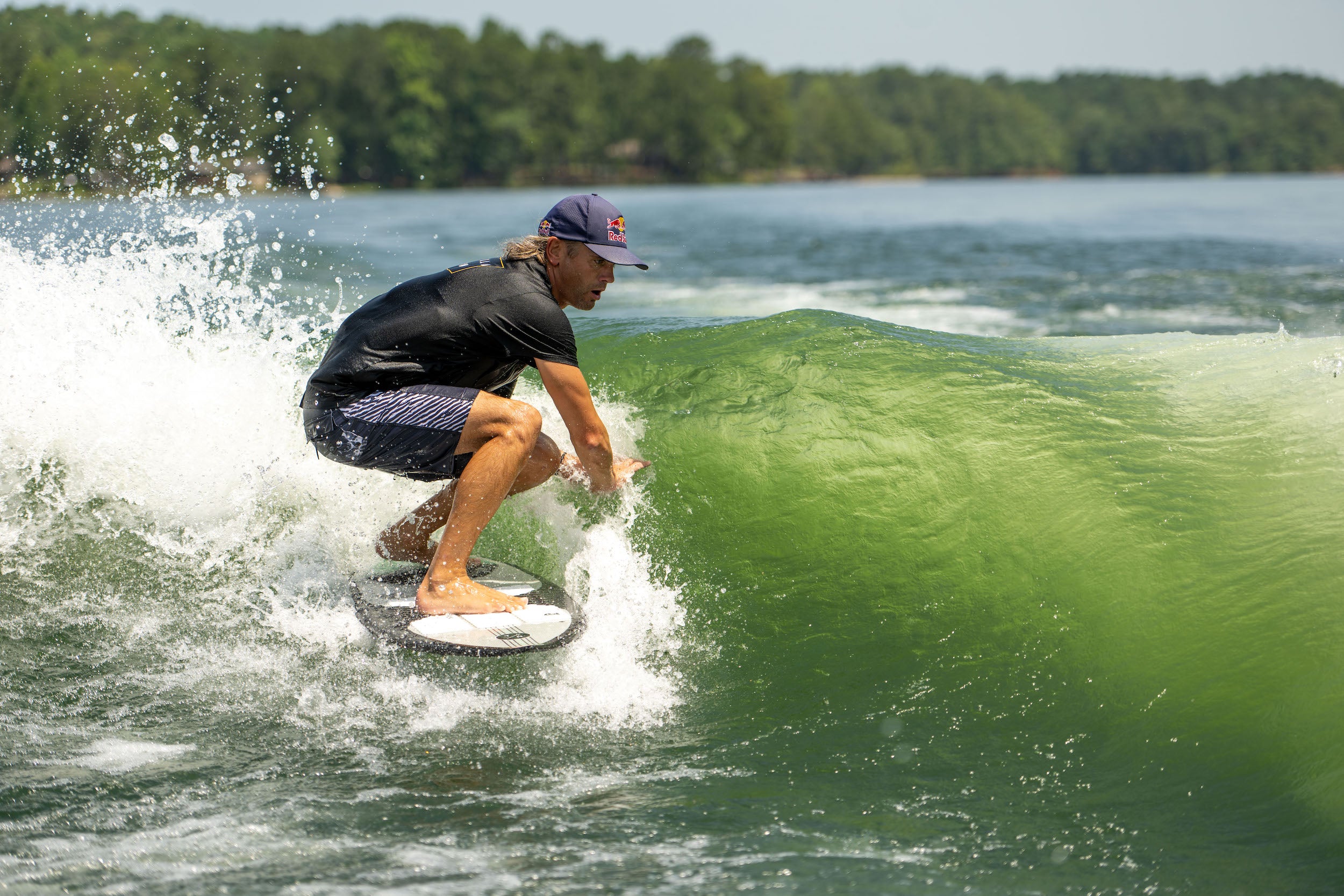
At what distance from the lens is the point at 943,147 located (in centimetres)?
15462

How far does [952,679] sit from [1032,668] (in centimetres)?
30

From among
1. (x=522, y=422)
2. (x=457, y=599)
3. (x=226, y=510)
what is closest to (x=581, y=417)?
(x=522, y=422)

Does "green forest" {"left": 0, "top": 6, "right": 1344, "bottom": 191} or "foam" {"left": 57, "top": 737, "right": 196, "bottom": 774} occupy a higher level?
"green forest" {"left": 0, "top": 6, "right": 1344, "bottom": 191}

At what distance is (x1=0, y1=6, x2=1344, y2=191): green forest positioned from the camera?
23312 millimetres

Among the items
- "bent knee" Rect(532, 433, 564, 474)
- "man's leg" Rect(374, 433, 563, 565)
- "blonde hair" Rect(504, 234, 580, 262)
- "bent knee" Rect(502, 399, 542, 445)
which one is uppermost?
"blonde hair" Rect(504, 234, 580, 262)

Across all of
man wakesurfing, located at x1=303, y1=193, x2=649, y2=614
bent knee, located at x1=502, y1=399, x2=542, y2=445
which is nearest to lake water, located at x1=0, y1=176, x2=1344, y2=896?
man wakesurfing, located at x1=303, y1=193, x2=649, y2=614

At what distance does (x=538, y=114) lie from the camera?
9588cm

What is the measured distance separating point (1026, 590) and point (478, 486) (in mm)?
2127

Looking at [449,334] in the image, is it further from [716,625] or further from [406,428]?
[716,625]

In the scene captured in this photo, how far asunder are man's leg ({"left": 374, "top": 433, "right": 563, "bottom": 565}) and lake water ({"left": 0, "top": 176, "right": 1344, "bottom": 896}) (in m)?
0.32

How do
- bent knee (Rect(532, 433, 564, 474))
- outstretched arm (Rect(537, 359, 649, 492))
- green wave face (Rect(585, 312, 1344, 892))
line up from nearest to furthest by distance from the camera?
green wave face (Rect(585, 312, 1344, 892)) → outstretched arm (Rect(537, 359, 649, 492)) → bent knee (Rect(532, 433, 564, 474))

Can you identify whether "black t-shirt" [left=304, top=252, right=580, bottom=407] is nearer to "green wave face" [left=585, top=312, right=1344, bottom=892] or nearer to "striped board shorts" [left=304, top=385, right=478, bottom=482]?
"striped board shorts" [left=304, top=385, right=478, bottom=482]

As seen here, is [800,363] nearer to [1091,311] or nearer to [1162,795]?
[1162,795]

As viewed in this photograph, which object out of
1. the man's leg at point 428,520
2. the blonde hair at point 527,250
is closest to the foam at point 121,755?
the man's leg at point 428,520
